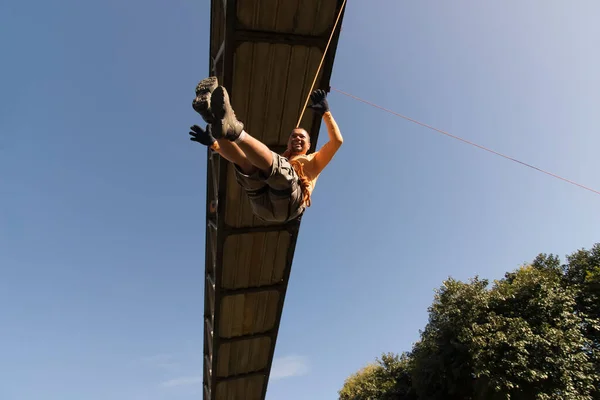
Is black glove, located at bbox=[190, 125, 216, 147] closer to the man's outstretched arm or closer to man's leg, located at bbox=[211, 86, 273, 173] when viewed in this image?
man's leg, located at bbox=[211, 86, 273, 173]

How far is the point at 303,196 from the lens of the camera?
3.68 metres

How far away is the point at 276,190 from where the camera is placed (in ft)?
10.9

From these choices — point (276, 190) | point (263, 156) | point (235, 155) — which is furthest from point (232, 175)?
point (263, 156)

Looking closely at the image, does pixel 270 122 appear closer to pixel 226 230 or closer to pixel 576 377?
pixel 226 230

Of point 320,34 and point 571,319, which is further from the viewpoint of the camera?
point 571,319

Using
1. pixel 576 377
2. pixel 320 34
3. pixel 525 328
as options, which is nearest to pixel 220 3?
pixel 320 34

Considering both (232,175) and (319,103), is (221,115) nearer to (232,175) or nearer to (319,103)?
(319,103)

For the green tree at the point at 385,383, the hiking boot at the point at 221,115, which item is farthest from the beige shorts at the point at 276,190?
the green tree at the point at 385,383

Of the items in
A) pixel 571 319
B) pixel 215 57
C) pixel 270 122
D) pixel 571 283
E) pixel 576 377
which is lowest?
pixel 576 377

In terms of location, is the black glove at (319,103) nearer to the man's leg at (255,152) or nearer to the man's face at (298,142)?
the man's face at (298,142)

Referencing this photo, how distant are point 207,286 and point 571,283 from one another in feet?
42.4

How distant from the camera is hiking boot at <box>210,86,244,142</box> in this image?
262 centimetres

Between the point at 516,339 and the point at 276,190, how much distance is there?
34.6 ft

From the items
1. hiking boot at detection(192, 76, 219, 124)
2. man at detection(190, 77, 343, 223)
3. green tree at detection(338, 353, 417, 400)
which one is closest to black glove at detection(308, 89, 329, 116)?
man at detection(190, 77, 343, 223)
